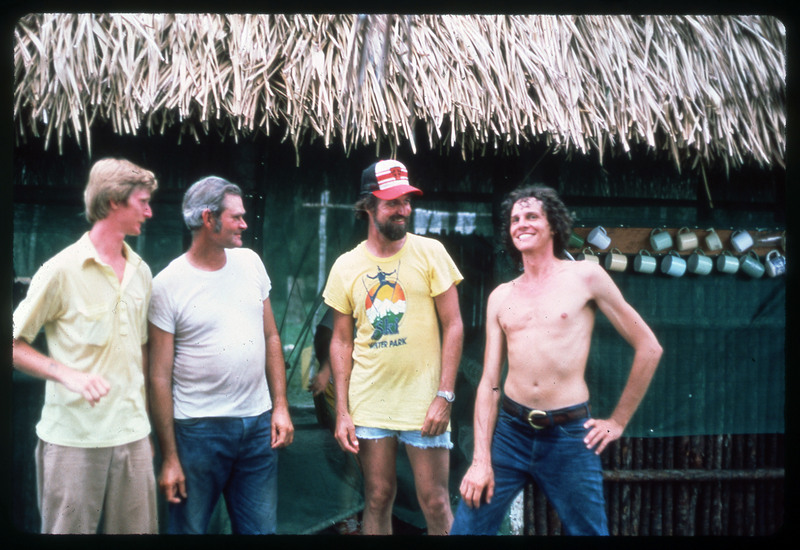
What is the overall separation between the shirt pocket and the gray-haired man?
0.18 m

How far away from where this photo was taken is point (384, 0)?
9.01 ft

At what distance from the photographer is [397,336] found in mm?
2822

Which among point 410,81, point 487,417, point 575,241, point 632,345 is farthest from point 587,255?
point 410,81

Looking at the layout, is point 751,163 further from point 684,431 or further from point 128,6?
point 128,6

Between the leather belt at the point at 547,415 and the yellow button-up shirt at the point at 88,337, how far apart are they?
5.52 feet

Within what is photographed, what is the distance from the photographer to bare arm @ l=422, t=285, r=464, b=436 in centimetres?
280

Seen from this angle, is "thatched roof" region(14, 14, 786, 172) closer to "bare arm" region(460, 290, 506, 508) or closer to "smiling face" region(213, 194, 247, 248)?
"smiling face" region(213, 194, 247, 248)

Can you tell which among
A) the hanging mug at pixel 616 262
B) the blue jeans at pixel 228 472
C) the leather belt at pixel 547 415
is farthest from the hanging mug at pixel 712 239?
the blue jeans at pixel 228 472

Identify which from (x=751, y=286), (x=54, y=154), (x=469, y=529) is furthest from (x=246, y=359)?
(x=751, y=286)

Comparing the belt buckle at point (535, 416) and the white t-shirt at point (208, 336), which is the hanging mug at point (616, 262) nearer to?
the belt buckle at point (535, 416)

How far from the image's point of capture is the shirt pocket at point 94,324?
2570 millimetres

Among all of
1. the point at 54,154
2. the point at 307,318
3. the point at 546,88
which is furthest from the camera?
the point at 307,318

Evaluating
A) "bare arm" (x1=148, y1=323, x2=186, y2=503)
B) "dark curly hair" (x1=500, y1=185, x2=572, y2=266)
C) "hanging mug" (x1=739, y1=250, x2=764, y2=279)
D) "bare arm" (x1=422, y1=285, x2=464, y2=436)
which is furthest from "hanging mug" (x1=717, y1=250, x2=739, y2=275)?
"bare arm" (x1=148, y1=323, x2=186, y2=503)

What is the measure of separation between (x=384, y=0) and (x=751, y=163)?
6.73 ft
